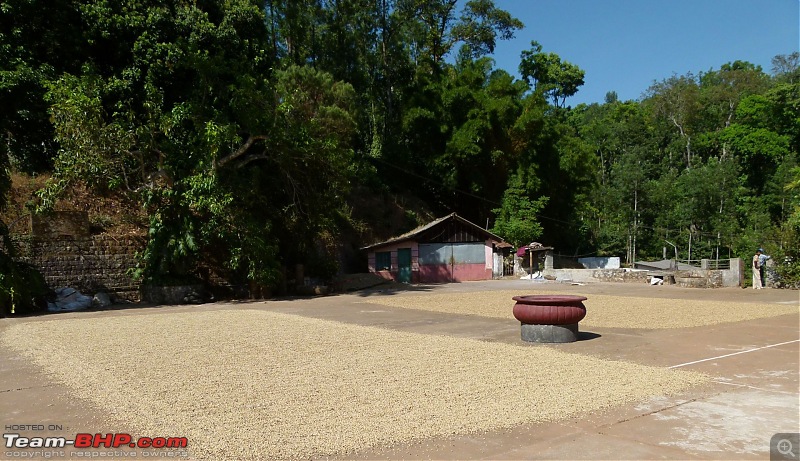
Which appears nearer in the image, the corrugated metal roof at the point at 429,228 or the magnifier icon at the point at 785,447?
the magnifier icon at the point at 785,447

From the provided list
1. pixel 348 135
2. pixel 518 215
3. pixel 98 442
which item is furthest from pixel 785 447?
pixel 518 215

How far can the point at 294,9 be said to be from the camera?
101 ft

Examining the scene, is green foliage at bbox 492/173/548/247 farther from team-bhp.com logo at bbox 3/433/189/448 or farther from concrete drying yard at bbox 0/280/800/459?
team-bhp.com logo at bbox 3/433/189/448

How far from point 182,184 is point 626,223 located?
112ft

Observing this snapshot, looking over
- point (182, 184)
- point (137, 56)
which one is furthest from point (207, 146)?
point (137, 56)

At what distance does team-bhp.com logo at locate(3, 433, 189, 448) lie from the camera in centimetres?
437

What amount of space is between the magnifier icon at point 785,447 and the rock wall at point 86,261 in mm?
19574

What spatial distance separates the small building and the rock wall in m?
12.2

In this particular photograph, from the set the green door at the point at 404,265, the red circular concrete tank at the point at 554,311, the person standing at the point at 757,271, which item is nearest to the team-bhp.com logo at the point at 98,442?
the red circular concrete tank at the point at 554,311

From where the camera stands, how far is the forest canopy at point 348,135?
1842 centimetres

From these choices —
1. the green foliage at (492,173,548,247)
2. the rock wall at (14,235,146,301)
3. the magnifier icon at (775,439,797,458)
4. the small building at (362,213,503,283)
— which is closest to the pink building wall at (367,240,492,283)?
the small building at (362,213,503,283)

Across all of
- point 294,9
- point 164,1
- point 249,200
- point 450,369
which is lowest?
point 450,369

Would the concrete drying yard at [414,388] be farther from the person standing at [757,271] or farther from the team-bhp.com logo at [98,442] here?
the person standing at [757,271]

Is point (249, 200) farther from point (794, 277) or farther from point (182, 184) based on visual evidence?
point (794, 277)
